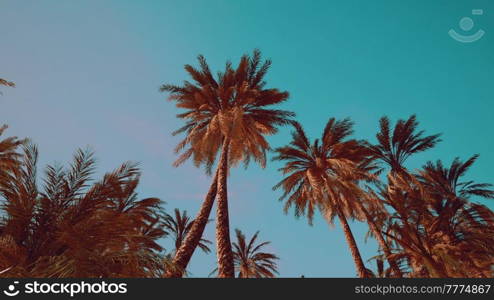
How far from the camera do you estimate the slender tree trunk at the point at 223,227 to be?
12393mm

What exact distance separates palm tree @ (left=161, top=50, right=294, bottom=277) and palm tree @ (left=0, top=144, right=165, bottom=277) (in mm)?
8185

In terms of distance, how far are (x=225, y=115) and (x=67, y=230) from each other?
10289mm

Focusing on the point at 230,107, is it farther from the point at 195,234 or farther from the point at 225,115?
the point at 195,234

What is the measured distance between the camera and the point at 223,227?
13602 mm

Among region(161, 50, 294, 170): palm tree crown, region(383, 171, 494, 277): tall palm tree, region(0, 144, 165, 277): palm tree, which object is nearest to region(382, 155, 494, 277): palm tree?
region(383, 171, 494, 277): tall palm tree

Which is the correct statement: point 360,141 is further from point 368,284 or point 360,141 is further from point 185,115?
point 368,284

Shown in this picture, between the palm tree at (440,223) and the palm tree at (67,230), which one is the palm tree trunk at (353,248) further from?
the palm tree at (67,230)

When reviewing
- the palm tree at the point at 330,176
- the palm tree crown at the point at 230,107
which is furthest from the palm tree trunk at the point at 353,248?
the palm tree crown at the point at 230,107

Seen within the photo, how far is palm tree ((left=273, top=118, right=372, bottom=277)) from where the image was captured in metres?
17.8

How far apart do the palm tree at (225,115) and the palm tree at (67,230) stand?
8185 mm

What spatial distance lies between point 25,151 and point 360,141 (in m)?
17.4

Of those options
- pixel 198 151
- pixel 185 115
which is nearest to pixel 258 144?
pixel 198 151

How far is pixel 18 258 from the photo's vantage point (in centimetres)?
570

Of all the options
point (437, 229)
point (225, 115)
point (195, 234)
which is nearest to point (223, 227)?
point (195, 234)
